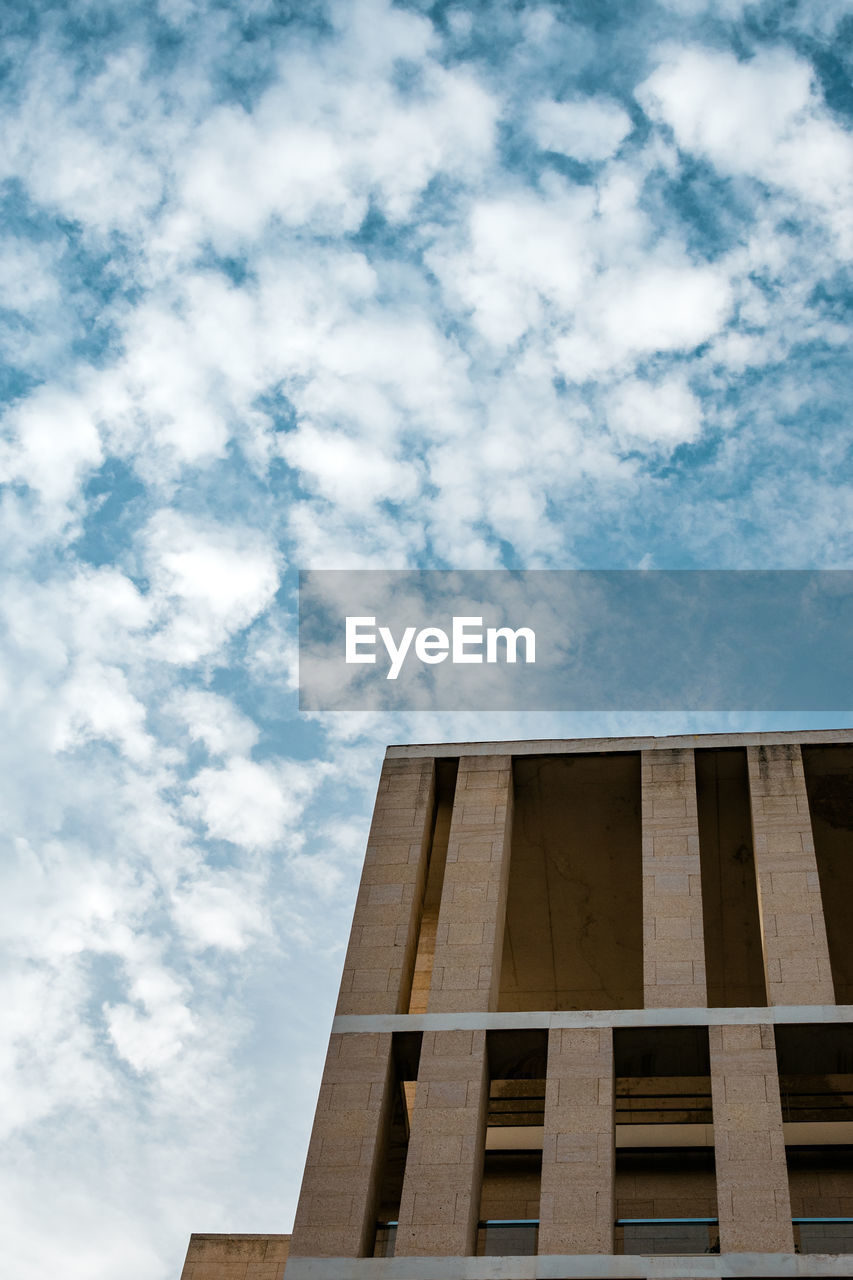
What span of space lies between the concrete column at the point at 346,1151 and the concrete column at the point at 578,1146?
2533 mm

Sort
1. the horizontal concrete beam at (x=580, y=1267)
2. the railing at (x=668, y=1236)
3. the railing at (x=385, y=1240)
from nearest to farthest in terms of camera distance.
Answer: the horizontal concrete beam at (x=580, y=1267), the railing at (x=668, y=1236), the railing at (x=385, y=1240)

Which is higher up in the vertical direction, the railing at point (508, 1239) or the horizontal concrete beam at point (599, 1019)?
the horizontal concrete beam at point (599, 1019)

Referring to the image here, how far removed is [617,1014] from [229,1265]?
980cm

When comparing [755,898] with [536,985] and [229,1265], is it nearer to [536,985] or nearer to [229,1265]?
[536,985]

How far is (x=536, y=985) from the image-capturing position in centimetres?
3034

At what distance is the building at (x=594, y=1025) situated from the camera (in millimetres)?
18047

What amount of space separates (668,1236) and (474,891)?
695 cm

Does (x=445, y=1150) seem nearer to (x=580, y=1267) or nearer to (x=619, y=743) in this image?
(x=580, y=1267)

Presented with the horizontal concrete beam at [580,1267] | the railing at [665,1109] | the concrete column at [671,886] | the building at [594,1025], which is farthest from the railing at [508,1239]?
the railing at [665,1109]

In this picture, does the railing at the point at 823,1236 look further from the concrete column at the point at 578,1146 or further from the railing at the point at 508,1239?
the railing at the point at 508,1239

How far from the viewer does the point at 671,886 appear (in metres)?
22.7

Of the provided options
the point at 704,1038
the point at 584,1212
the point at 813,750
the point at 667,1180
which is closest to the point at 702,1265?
the point at 584,1212

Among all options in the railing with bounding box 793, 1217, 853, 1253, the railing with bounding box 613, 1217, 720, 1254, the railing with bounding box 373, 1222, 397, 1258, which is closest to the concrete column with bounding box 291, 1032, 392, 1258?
the railing with bounding box 373, 1222, 397, 1258

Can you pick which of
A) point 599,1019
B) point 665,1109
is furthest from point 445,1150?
point 665,1109
